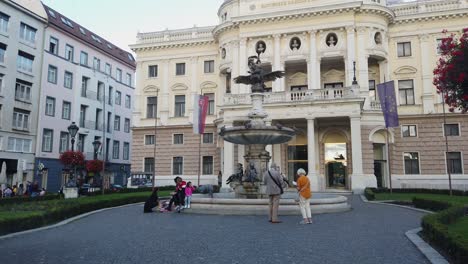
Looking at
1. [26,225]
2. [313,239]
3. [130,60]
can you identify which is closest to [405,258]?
[313,239]

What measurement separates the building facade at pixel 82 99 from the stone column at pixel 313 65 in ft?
83.1

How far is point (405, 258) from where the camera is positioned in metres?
7.43

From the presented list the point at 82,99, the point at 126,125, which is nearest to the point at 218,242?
the point at 82,99

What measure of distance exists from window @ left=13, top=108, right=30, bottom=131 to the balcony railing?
21595 mm

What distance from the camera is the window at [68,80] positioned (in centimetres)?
4470

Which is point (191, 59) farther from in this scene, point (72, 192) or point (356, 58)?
point (72, 192)

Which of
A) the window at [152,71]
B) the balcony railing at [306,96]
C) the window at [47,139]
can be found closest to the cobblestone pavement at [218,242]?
the balcony railing at [306,96]

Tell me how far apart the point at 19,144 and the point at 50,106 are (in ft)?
20.1

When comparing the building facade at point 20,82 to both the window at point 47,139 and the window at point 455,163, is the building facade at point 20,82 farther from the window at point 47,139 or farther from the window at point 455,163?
the window at point 455,163

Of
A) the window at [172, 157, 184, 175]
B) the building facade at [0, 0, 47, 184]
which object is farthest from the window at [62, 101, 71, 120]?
the window at [172, 157, 184, 175]

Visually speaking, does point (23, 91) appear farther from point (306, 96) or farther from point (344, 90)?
point (344, 90)

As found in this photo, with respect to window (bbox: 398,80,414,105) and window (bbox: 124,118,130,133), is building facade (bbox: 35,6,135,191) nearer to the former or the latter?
window (bbox: 124,118,130,133)

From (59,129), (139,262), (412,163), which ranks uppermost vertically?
(59,129)

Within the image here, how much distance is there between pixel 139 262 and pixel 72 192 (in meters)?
16.6
